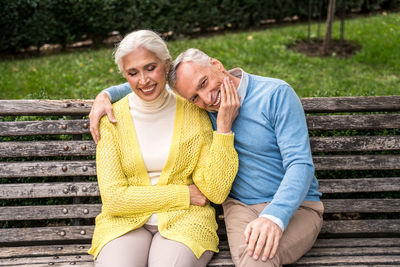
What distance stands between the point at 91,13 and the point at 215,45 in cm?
252

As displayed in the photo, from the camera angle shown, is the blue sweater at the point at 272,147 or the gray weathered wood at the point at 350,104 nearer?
the blue sweater at the point at 272,147

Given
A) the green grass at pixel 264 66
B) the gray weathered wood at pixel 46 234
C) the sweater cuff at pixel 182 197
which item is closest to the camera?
the sweater cuff at pixel 182 197

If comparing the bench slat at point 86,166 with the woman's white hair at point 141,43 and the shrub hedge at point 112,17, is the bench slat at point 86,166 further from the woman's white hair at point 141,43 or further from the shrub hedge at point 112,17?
the shrub hedge at point 112,17

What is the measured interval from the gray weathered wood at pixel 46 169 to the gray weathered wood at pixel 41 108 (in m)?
0.35

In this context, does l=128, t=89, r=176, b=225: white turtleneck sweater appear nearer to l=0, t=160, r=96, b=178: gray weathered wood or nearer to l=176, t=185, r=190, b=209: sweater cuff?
l=176, t=185, r=190, b=209: sweater cuff

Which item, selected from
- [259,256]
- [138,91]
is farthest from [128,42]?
[259,256]

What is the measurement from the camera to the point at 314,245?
2912 mm

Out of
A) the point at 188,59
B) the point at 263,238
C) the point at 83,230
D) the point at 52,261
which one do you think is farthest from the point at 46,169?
the point at 263,238

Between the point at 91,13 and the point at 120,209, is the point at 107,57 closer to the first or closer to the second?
the point at 91,13

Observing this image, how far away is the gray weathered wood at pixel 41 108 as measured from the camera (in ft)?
10.0

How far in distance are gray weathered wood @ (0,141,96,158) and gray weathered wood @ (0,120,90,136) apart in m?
0.07

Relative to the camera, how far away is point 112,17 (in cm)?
796

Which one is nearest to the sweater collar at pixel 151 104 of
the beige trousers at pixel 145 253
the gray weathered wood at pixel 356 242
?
the beige trousers at pixel 145 253

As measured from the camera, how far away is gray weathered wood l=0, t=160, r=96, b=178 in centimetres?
303
